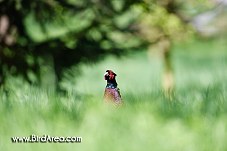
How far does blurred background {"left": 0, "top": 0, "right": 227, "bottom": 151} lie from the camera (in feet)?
9.75

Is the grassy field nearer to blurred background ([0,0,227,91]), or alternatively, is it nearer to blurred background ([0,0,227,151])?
blurred background ([0,0,227,151])

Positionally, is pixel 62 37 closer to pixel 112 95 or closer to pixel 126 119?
pixel 112 95

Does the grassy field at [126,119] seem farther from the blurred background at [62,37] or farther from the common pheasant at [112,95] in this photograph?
the blurred background at [62,37]

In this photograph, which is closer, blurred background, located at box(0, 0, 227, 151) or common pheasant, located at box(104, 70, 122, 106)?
blurred background, located at box(0, 0, 227, 151)

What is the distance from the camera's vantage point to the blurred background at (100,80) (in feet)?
9.75

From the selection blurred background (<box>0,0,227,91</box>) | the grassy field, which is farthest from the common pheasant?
blurred background (<box>0,0,227,91</box>)

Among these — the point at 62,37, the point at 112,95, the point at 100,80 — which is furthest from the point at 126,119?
the point at 100,80

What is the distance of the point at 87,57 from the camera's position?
540 centimetres

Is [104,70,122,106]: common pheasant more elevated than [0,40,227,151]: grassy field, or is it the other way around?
[104,70,122,106]: common pheasant

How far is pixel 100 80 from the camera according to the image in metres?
7.75

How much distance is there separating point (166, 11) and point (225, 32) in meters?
4.29

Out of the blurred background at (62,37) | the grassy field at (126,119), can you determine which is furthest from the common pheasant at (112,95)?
the blurred background at (62,37)

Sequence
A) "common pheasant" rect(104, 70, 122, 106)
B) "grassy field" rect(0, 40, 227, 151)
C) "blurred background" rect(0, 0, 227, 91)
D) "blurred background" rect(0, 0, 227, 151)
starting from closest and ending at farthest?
1. "grassy field" rect(0, 40, 227, 151)
2. "blurred background" rect(0, 0, 227, 151)
3. "common pheasant" rect(104, 70, 122, 106)
4. "blurred background" rect(0, 0, 227, 91)

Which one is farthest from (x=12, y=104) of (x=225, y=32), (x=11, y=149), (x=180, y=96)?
(x=225, y=32)
